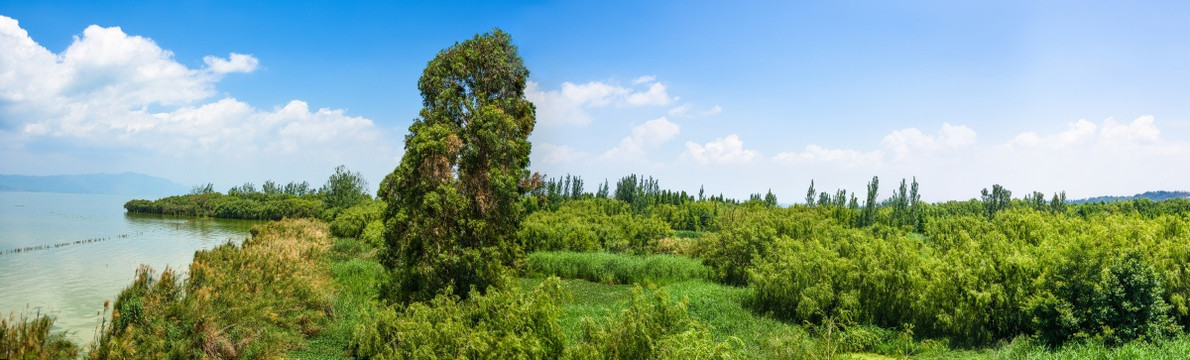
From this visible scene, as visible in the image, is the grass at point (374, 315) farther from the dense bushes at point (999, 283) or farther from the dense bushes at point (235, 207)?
the dense bushes at point (235, 207)

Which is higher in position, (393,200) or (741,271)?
(393,200)

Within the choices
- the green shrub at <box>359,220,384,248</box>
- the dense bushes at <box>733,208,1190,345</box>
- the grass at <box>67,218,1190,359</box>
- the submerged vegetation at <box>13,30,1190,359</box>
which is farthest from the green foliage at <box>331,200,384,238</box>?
the dense bushes at <box>733,208,1190,345</box>

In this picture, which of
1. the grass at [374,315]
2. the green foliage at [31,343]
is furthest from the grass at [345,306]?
the green foliage at [31,343]

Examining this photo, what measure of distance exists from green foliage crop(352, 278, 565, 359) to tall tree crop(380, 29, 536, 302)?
3.34 metres

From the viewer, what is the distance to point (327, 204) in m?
68.3

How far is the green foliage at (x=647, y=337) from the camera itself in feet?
18.3

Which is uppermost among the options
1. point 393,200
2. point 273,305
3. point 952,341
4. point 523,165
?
point 523,165

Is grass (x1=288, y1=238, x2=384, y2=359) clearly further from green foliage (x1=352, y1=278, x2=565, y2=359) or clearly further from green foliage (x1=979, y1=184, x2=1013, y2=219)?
green foliage (x1=979, y1=184, x2=1013, y2=219)

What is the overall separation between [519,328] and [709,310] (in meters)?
9.72

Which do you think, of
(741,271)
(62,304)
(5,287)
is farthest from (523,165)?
(5,287)

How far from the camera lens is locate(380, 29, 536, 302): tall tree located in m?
A: 13.3

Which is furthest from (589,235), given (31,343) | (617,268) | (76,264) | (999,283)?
(31,343)

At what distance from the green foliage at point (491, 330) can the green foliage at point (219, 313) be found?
2839mm

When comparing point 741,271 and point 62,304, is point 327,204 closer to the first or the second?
point 62,304
